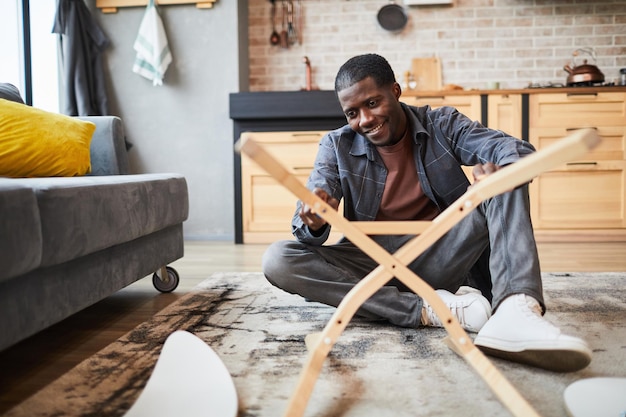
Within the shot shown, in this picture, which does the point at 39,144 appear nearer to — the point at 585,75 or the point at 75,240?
the point at 75,240

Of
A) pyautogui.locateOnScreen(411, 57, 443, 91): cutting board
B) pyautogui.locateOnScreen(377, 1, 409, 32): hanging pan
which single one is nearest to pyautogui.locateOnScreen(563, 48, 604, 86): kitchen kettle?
pyautogui.locateOnScreen(411, 57, 443, 91): cutting board

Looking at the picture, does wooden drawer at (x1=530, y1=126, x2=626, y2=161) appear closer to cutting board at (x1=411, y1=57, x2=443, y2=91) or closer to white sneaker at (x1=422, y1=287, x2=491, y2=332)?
cutting board at (x1=411, y1=57, x2=443, y2=91)

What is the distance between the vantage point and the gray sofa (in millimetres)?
1168

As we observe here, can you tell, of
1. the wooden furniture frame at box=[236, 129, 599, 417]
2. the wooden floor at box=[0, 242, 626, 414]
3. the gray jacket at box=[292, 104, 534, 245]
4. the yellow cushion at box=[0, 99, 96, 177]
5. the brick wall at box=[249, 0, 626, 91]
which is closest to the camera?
the wooden furniture frame at box=[236, 129, 599, 417]

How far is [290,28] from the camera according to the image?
419cm

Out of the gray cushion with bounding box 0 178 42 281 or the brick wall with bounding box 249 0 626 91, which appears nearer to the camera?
the gray cushion with bounding box 0 178 42 281

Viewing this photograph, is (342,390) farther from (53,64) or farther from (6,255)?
(53,64)

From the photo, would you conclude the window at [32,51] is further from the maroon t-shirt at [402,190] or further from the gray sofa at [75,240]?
the maroon t-shirt at [402,190]

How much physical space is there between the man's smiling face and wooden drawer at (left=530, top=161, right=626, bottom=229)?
7.57 ft

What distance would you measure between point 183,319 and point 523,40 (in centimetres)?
338

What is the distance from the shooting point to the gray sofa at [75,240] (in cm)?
117

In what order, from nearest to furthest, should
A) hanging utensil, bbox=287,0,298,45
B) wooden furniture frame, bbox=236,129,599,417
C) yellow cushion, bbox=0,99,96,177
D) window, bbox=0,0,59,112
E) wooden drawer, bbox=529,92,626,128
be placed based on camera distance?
wooden furniture frame, bbox=236,129,599,417
yellow cushion, bbox=0,99,96,177
window, bbox=0,0,59,112
wooden drawer, bbox=529,92,626,128
hanging utensil, bbox=287,0,298,45

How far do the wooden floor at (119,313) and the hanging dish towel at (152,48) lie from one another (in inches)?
49.1

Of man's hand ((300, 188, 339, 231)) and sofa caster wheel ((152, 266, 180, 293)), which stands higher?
man's hand ((300, 188, 339, 231))
